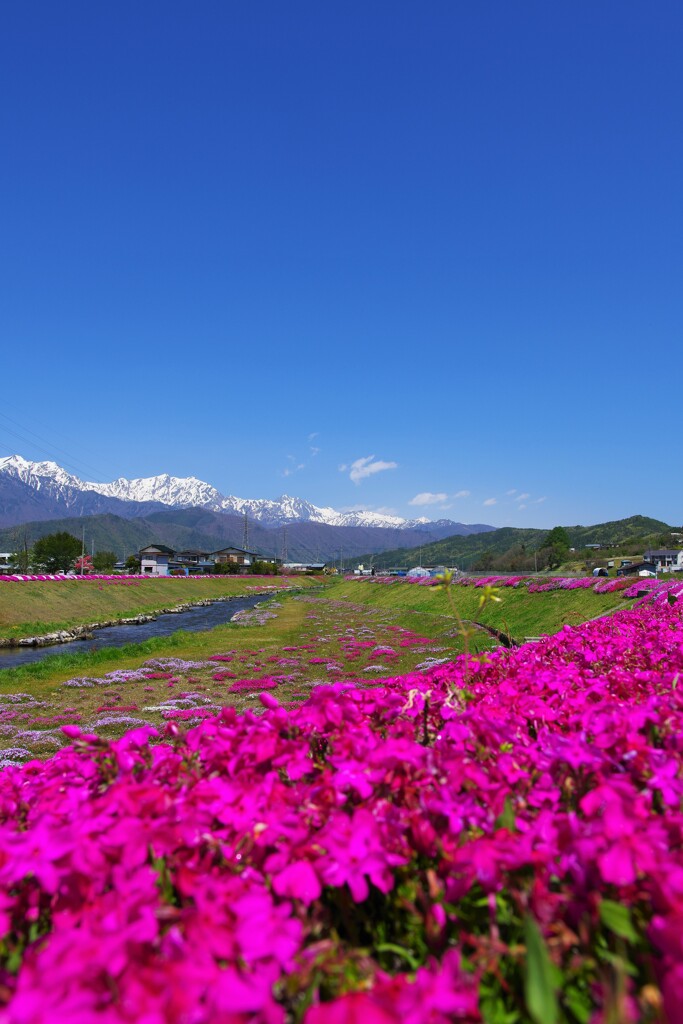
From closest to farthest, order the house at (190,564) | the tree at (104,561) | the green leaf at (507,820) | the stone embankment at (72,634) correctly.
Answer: the green leaf at (507,820), the stone embankment at (72,634), the tree at (104,561), the house at (190,564)

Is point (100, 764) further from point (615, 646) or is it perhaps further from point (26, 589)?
point (26, 589)

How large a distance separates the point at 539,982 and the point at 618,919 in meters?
0.39

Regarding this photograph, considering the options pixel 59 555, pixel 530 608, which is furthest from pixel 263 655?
pixel 59 555

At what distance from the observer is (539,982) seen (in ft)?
4.63

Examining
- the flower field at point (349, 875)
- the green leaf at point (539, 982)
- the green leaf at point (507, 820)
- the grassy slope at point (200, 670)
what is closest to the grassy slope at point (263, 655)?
the grassy slope at point (200, 670)

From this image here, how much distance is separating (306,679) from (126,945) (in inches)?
774

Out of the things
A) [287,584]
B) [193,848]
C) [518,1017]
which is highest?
[193,848]

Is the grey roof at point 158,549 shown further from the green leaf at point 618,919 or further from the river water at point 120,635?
the green leaf at point 618,919

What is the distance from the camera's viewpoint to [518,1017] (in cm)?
164

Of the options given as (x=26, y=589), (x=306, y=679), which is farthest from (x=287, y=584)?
(x=306, y=679)

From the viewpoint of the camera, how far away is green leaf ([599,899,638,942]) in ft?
5.24

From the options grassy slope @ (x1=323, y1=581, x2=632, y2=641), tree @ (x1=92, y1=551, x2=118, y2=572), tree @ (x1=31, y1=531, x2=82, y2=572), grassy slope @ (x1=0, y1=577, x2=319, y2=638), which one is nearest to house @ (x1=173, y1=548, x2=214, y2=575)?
tree @ (x1=92, y1=551, x2=118, y2=572)

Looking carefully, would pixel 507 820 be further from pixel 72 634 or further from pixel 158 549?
pixel 158 549

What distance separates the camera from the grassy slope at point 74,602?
129ft
